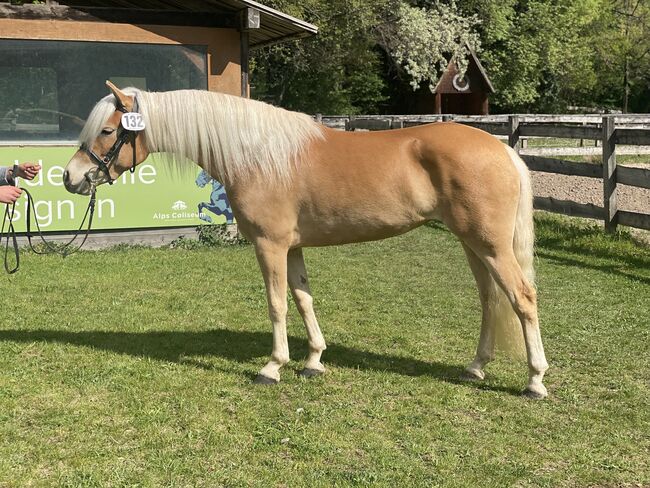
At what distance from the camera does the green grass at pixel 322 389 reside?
3.52 m

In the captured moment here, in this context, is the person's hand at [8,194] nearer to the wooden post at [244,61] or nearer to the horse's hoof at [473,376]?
the horse's hoof at [473,376]

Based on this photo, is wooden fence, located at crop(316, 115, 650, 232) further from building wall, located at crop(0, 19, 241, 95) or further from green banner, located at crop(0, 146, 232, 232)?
green banner, located at crop(0, 146, 232, 232)

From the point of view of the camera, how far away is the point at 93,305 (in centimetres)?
693

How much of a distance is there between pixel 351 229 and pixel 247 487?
6.47ft

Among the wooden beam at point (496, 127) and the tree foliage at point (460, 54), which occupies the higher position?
the tree foliage at point (460, 54)

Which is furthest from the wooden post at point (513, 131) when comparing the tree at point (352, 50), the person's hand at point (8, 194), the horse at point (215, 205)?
the tree at point (352, 50)

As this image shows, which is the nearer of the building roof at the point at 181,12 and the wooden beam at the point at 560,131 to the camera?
the building roof at the point at 181,12

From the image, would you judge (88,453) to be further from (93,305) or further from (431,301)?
(431,301)

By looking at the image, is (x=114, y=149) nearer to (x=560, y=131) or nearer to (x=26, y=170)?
(x=26, y=170)

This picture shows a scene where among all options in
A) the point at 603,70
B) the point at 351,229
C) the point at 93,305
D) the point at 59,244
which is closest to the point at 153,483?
the point at 351,229

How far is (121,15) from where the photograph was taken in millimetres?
10102

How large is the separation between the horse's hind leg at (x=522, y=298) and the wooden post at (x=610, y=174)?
5.48m

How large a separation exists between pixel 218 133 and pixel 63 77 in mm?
6380

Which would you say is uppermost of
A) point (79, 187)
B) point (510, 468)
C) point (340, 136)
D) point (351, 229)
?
point (340, 136)
